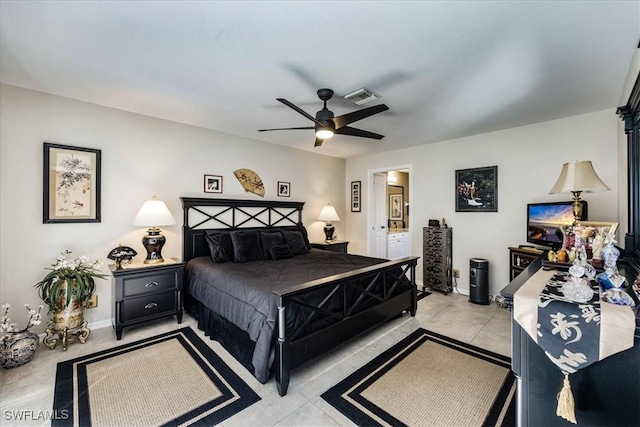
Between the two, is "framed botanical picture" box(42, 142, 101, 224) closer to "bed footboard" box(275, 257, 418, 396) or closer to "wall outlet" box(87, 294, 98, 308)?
"wall outlet" box(87, 294, 98, 308)

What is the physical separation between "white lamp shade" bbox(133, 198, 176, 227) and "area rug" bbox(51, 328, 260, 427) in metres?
1.29

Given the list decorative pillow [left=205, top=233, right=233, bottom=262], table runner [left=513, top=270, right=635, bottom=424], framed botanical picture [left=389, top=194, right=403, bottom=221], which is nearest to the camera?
table runner [left=513, top=270, right=635, bottom=424]

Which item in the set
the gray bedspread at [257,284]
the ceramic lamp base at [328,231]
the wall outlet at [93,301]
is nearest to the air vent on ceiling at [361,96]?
the gray bedspread at [257,284]

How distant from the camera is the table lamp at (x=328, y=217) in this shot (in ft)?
17.5

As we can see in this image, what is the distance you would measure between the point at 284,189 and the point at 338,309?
2962mm

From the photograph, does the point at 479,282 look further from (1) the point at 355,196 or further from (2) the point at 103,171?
(2) the point at 103,171

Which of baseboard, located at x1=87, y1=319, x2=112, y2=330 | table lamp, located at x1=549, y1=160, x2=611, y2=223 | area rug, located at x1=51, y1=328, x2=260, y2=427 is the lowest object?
area rug, located at x1=51, y1=328, x2=260, y2=427

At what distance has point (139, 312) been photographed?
3055 millimetres

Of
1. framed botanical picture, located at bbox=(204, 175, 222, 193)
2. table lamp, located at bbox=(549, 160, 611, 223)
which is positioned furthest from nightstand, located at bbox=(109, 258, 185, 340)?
table lamp, located at bbox=(549, 160, 611, 223)

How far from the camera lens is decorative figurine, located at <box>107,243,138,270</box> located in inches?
119

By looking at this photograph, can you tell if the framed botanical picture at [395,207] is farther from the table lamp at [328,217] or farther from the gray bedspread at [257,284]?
the gray bedspread at [257,284]

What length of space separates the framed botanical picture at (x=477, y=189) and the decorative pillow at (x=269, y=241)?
2.94 m

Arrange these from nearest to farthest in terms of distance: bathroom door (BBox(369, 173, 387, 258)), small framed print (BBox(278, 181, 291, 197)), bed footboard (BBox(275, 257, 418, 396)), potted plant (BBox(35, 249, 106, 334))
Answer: bed footboard (BBox(275, 257, 418, 396)), potted plant (BBox(35, 249, 106, 334)), small framed print (BBox(278, 181, 291, 197)), bathroom door (BBox(369, 173, 387, 258))

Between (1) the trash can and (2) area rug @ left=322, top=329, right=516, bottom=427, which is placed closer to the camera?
(2) area rug @ left=322, top=329, right=516, bottom=427
